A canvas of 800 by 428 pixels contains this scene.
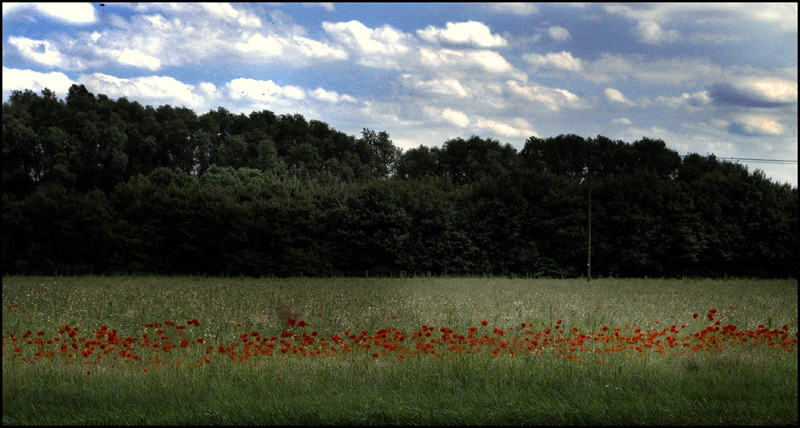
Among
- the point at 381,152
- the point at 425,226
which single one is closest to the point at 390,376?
the point at 425,226

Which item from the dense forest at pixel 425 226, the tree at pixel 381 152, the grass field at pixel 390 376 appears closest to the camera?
the grass field at pixel 390 376

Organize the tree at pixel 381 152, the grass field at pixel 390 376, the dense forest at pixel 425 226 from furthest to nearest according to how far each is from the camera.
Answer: the tree at pixel 381 152
the dense forest at pixel 425 226
the grass field at pixel 390 376

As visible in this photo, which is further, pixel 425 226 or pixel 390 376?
pixel 425 226

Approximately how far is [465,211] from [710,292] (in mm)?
13435

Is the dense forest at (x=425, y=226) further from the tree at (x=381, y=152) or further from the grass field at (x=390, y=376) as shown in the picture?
the grass field at (x=390, y=376)

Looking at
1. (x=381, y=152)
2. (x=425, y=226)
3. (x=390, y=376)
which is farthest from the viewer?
(x=381, y=152)

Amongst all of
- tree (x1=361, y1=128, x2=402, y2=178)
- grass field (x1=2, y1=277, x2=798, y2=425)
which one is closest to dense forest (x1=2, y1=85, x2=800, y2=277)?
tree (x1=361, y1=128, x2=402, y2=178)

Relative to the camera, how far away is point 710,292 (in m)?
18.3

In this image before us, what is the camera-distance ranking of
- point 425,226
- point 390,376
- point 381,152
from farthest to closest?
point 381,152 → point 425,226 → point 390,376

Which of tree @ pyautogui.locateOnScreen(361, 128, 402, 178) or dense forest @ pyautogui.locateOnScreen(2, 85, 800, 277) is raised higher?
tree @ pyautogui.locateOnScreen(361, 128, 402, 178)

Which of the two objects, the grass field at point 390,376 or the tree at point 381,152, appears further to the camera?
the tree at point 381,152

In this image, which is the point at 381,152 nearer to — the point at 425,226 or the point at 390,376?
the point at 425,226

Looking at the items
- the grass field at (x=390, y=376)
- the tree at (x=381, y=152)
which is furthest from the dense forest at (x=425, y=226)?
the grass field at (x=390, y=376)

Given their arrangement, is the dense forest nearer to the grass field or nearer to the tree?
the tree
